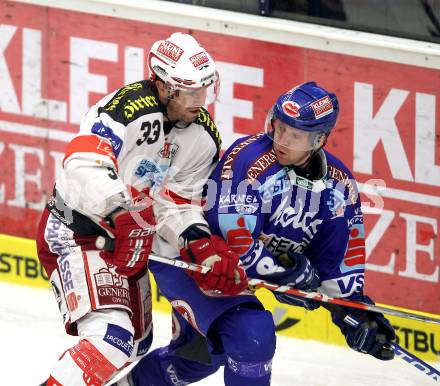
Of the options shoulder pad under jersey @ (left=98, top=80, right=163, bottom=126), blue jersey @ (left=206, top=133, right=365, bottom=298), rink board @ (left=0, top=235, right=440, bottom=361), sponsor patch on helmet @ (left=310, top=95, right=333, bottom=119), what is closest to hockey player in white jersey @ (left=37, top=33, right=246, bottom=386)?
shoulder pad under jersey @ (left=98, top=80, right=163, bottom=126)

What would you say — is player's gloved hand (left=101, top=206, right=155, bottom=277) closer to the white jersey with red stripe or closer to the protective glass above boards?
the white jersey with red stripe

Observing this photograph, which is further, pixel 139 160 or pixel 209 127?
pixel 209 127

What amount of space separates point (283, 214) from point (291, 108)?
40cm

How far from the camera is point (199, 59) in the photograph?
5559mm

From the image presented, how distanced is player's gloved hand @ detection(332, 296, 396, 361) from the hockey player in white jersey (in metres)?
0.50

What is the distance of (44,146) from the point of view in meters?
7.41

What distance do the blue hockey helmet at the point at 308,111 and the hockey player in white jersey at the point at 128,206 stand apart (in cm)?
35

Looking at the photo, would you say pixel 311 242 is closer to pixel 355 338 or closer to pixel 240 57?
pixel 355 338

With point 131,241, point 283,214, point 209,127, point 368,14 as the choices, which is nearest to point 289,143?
point 283,214

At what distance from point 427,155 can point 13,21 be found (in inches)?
86.3

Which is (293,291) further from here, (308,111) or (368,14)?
(368,14)

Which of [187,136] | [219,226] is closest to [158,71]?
[187,136]

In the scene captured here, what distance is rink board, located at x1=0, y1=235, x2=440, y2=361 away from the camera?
679 centimetres

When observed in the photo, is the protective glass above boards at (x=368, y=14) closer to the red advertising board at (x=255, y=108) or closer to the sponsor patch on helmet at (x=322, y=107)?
the red advertising board at (x=255, y=108)
